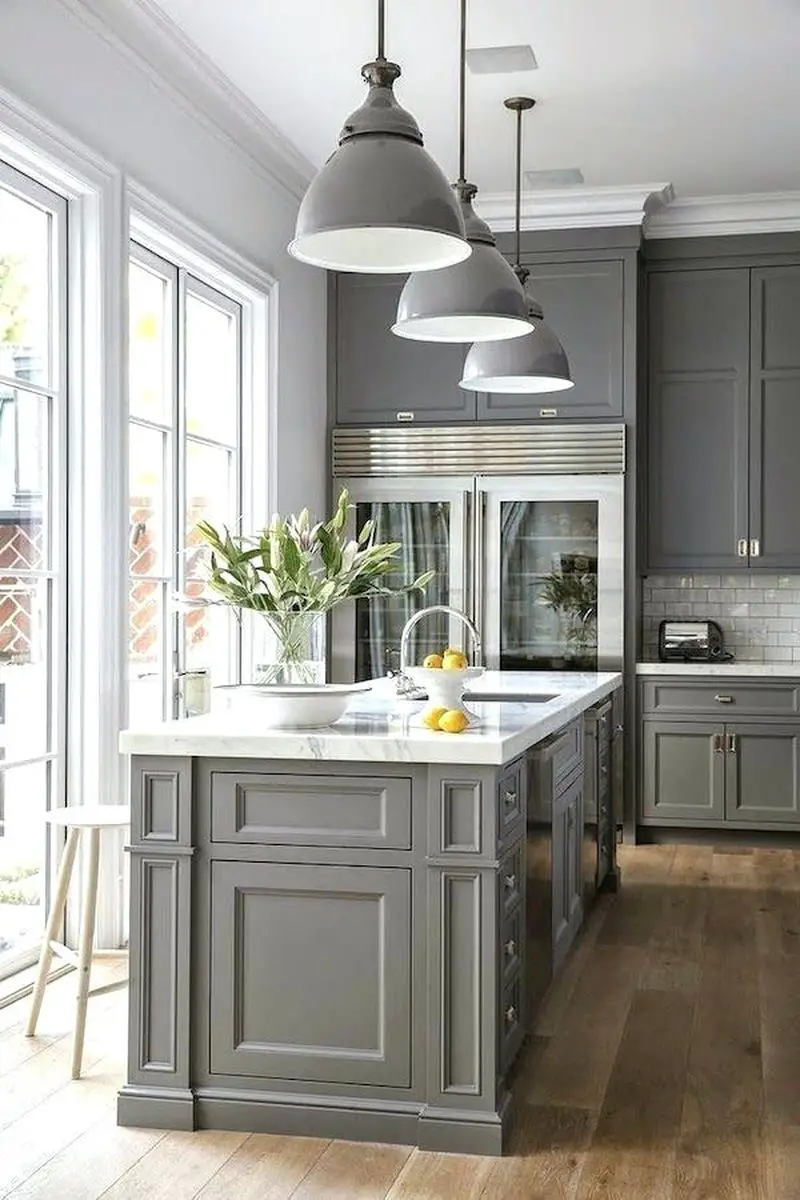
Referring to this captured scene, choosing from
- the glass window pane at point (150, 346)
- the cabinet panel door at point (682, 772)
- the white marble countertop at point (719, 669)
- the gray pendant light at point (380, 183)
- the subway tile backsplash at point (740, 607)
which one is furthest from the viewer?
the subway tile backsplash at point (740, 607)

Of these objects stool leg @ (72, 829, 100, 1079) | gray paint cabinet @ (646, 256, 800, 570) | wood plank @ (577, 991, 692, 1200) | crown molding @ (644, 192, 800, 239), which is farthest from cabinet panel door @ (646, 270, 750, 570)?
stool leg @ (72, 829, 100, 1079)

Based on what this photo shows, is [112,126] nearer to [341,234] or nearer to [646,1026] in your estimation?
[341,234]

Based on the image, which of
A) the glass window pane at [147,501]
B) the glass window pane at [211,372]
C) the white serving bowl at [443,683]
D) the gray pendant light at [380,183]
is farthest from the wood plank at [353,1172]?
the glass window pane at [211,372]

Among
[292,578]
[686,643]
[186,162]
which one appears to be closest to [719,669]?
[686,643]

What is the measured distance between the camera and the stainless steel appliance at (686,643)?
679cm

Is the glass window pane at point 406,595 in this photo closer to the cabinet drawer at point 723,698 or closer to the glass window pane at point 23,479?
the cabinet drawer at point 723,698

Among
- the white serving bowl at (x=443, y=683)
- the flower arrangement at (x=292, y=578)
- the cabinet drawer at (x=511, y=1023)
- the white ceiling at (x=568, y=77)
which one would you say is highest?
the white ceiling at (x=568, y=77)

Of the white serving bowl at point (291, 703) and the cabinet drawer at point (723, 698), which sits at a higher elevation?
the white serving bowl at point (291, 703)

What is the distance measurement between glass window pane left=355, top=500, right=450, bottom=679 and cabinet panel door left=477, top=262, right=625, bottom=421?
0.68m

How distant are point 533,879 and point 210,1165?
1.08m

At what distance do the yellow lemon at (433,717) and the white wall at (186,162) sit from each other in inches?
83.3

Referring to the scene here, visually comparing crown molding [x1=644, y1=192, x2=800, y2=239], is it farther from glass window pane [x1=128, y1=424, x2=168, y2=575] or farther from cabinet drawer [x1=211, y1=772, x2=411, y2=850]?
cabinet drawer [x1=211, y1=772, x2=411, y2=850]

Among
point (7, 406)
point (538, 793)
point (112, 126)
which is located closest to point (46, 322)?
point (7, 406)

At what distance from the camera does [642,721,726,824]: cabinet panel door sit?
651 cm
